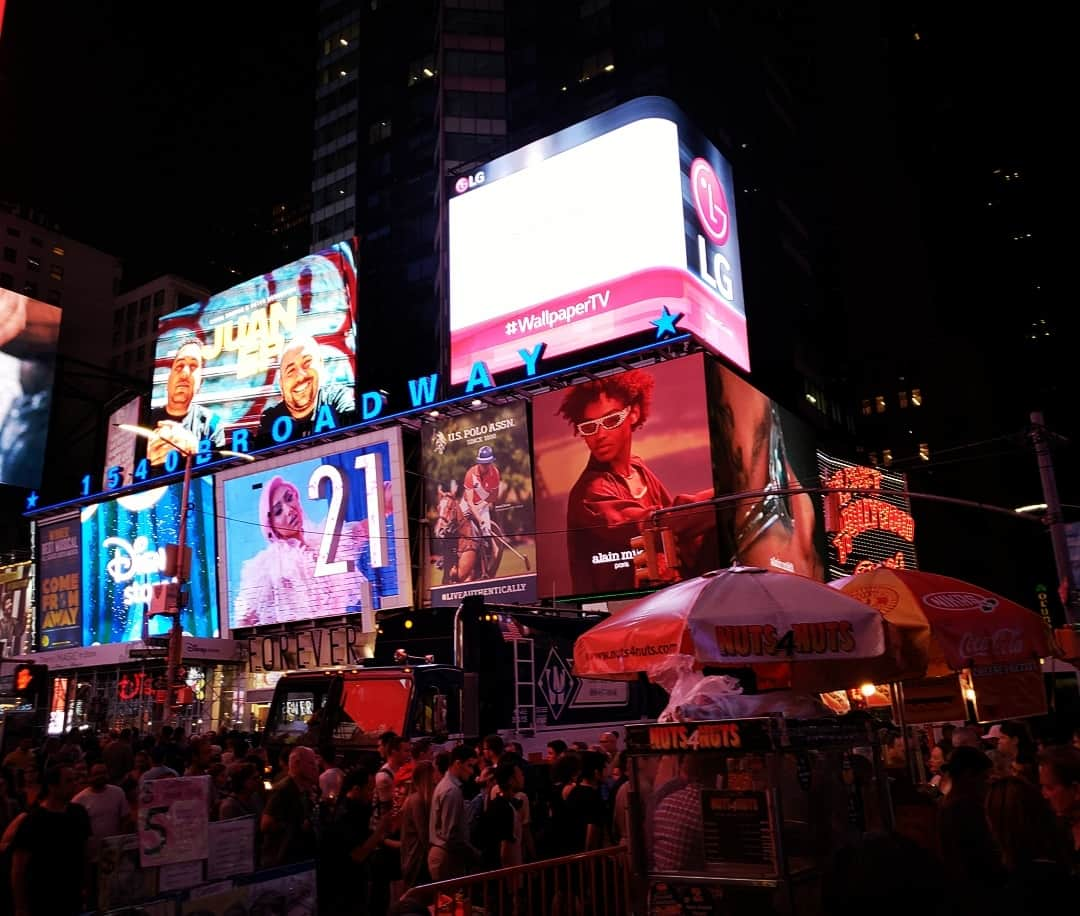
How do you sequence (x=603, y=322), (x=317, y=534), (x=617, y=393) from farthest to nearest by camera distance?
(x=317, y=534) → (x=603, y=322) → (x=617, y=393)

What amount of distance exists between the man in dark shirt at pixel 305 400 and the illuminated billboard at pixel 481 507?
587cm

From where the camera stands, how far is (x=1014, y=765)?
9789mm

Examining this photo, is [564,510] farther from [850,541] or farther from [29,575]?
[29,575]

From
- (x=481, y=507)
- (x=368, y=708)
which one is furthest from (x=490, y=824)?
(x=481, y=507)

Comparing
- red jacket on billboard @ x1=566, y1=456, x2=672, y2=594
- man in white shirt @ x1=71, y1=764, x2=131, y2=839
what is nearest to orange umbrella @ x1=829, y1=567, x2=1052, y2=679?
man in white shirt @ x1=71, y1=764, x2=131, y2=839

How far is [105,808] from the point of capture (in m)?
10.6

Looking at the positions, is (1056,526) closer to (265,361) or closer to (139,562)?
(265,361)

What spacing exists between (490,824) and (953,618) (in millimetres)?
5245

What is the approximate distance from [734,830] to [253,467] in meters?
39.8

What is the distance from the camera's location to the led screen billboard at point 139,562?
44375mm

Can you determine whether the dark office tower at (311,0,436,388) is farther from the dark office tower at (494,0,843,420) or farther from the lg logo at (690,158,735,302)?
the lg logo at (690,158,735,302)

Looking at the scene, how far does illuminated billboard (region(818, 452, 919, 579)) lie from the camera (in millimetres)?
39406

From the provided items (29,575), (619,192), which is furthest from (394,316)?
(619,192)

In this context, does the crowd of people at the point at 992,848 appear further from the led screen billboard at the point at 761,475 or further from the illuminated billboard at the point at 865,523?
the illuminated billboard at the point at 865,523
